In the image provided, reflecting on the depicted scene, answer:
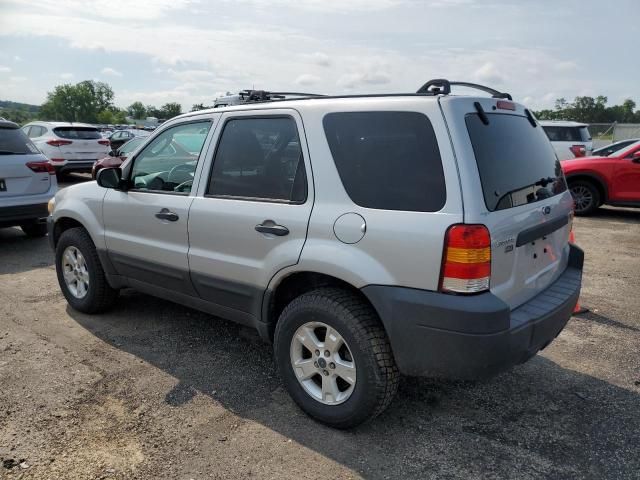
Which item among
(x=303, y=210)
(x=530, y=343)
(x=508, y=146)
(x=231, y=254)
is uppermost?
(x=508, y=146)

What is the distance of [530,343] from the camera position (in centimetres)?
269

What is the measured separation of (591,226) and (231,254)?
7.91 metres

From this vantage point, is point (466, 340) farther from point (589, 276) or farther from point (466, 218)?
point (589, 276)

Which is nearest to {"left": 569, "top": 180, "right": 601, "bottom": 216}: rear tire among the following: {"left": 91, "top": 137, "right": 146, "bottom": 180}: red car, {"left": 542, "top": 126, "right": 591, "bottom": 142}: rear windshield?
{"left": 542, "top": 126, "right": 591, "bottom": 142}: rear windshield

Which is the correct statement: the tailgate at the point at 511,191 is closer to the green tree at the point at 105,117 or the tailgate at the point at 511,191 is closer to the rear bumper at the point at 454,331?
the rear bumper at the point at 454,331

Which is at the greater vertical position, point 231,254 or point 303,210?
point 303,210

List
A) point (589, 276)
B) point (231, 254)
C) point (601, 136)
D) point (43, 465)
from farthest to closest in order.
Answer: point (601, 136), point (589, 276), point (231, 254), point (43, 465)

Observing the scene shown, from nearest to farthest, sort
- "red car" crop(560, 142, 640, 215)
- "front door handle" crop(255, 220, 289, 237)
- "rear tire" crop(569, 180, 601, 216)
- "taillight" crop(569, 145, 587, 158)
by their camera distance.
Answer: "front door handle" crop(255, 220, 289, 237), "red car" crop(560, 142, 640, 215), "rear tire" crop(569, 180, 601, 216), "taillight" crop(569, 145, 587, 158)

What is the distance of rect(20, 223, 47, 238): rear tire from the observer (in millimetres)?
7746

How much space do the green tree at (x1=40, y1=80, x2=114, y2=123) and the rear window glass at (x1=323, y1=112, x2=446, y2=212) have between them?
12547 centimetres

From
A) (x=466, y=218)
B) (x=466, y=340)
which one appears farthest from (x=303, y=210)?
(x=466, y=340)

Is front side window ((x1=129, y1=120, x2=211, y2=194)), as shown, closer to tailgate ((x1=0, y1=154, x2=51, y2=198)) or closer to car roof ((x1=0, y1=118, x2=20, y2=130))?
tailgate ((x1=0, y1=154, x2=51, y2=198))

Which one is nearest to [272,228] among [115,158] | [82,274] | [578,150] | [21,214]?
[82,274]

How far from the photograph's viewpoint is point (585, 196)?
33.1 feet
